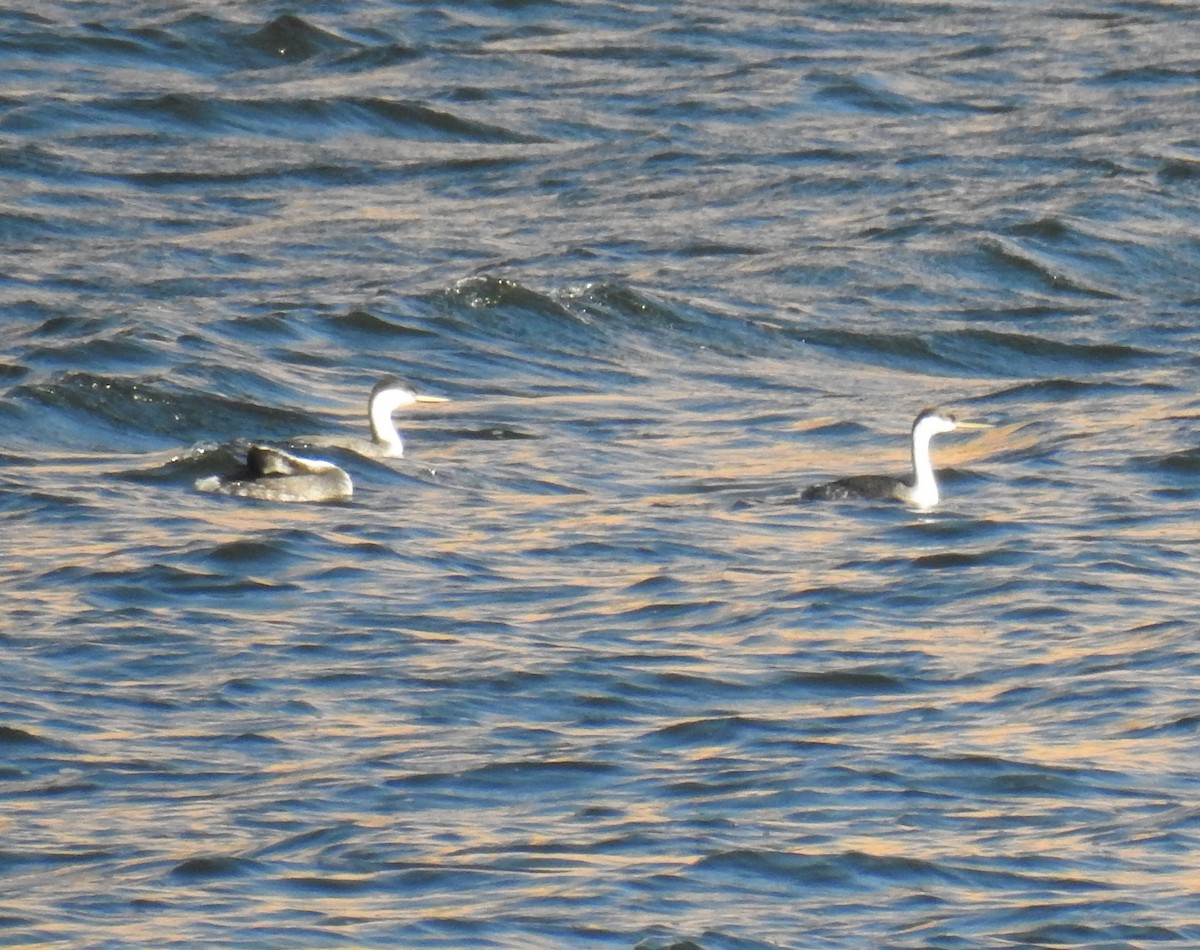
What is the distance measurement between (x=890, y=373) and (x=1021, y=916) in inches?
451

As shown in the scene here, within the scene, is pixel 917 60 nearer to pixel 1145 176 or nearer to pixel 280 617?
pixel 1145 176

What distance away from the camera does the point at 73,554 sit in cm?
1322

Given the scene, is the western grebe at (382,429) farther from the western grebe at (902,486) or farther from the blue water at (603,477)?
the western grebe at (902,486)

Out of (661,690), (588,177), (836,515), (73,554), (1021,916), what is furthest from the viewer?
(588,177)

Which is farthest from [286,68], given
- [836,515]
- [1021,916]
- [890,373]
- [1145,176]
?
[1021,916]

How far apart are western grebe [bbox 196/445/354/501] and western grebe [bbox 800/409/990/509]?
7.95 ft

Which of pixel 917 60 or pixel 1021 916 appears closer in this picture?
pixel 1021 916

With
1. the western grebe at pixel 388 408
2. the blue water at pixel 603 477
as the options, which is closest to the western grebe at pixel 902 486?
the blue water at pixel 603 477

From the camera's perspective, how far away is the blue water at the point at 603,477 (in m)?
8.77

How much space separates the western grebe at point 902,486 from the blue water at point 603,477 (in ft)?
0.61

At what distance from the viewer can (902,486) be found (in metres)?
15.4

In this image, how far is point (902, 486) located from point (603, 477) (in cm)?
157

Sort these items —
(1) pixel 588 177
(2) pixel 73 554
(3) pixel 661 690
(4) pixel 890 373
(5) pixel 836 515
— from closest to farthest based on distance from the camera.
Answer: (3) pixel 661 690
(2) pixel 73 554
(5) pixel 836 515
(4) pixel 890 373
(1) pixel 588 177

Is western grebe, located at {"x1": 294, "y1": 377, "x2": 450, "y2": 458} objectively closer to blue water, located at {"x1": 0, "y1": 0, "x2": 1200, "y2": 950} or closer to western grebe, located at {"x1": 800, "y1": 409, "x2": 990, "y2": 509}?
blue water, located at {"x1": 0, "y1": 0, "x2": 1200, "y2": 950}
